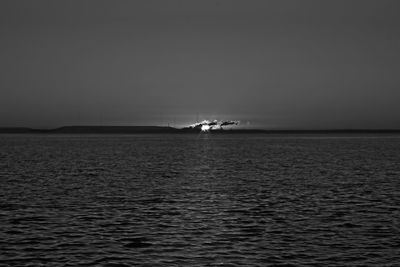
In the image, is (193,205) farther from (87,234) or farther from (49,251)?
(49,251)

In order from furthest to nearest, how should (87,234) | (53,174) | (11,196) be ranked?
(53,174) → (11,196) → (87,234)

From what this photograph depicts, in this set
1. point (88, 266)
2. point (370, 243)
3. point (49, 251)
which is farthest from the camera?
point (370, 243)

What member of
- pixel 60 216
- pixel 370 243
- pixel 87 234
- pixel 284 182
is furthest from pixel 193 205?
pixel 284 182

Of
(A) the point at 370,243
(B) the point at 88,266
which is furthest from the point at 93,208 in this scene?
(A) the point at 370,243

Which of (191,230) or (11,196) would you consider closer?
(191,230)

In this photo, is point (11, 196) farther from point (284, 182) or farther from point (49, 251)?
point (284, 182)

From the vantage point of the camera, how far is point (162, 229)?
3403 centimetres

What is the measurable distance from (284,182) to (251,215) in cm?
2651

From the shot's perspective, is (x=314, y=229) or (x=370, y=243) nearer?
(x=370, y=243)

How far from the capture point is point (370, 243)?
30.0 meters

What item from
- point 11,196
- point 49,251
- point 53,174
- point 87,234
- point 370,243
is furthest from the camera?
point 53,174

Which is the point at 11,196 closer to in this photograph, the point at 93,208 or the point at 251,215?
the point at 93,208

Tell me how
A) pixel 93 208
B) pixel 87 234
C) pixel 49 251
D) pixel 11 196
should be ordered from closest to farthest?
pixel 49 251
pixel 87 234
pixel 93 208
pixel 11 196

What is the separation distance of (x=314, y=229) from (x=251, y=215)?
6405 mm
